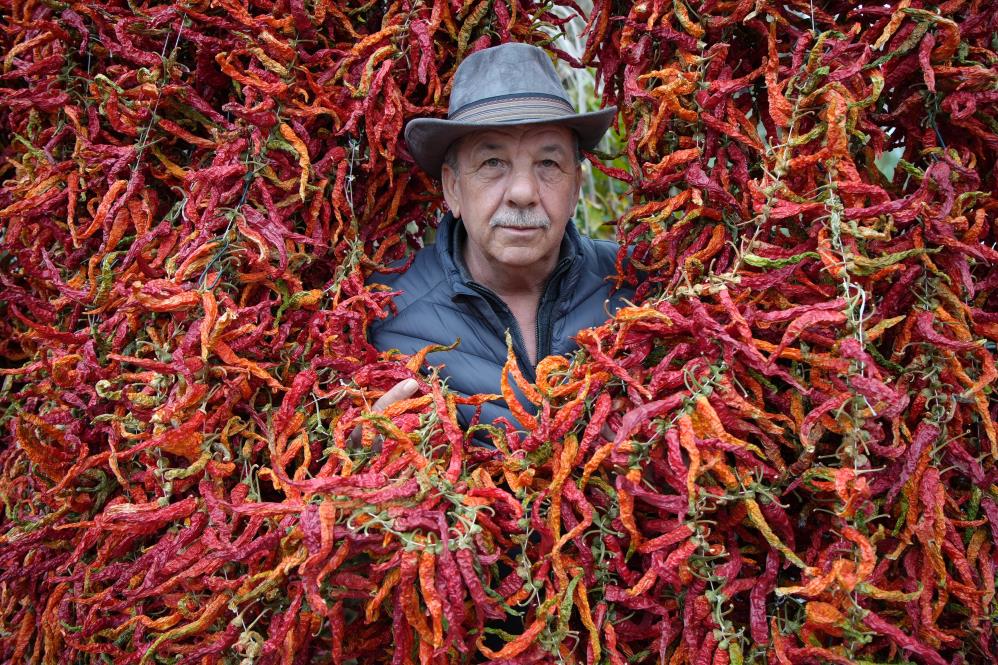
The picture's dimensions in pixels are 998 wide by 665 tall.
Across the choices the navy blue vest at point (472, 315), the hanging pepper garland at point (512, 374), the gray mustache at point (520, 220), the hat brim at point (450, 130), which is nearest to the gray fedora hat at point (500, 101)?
the hat brim at point (450, 130)

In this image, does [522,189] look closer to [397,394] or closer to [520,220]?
[520,220]

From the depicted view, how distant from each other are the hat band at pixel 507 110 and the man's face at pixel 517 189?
0.04m

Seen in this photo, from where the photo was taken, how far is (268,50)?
186 centimetres

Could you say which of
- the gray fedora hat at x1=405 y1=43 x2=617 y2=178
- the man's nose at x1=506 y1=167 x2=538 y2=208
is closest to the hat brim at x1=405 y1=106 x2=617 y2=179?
the gray fedora hat at x1=405 y1=43 x2=617 y2=178

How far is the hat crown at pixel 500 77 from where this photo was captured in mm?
1969

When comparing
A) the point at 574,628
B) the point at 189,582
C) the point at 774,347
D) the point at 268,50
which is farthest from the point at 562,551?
the point at 268,50

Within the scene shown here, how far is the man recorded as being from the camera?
78.4 inches

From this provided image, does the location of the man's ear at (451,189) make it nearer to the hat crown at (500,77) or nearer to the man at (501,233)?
the man at (501,233)

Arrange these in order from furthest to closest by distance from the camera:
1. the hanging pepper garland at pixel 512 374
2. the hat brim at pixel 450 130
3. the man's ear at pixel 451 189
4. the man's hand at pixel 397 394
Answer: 1. the man's ear at pixel 451 189
2. the hat brim at pixel 450 130
3. the man's hand at pixel 397 394
4. the hanging pepper garland at pixel 512 374

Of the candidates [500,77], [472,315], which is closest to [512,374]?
[472,315]

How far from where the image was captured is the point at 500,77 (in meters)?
1.97

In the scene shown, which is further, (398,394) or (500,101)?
(500,101)

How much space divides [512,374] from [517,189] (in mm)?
587

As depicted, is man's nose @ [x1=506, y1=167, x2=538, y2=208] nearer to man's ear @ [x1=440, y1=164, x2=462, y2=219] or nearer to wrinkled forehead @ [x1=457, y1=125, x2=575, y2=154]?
Answer: wrinkled forehead @ [x1=457, y1=125, x2=575, y2=154]
